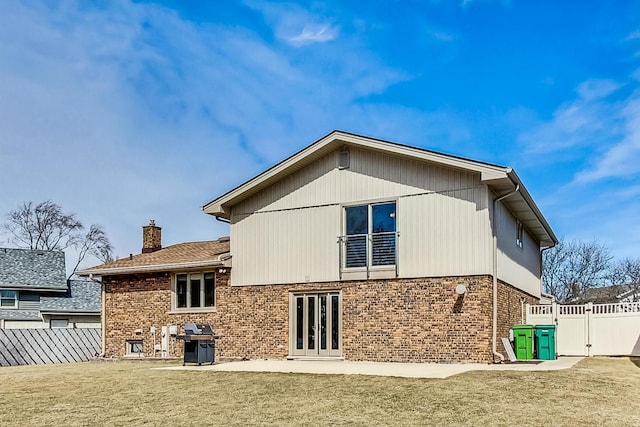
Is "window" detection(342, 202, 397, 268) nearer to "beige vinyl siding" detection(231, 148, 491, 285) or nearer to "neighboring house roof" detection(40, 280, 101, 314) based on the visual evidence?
"beige vinyl siding" detection(231, 148, 491, 285)

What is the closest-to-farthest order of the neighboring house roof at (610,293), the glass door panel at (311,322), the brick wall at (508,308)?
1. the brick wall at (508,308)
2. the glass door panel at (311,322)
3. the neighboring house roof at (610,293)

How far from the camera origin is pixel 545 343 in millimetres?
16688

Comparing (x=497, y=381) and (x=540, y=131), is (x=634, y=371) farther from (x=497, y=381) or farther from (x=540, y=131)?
(x=540, y=131)

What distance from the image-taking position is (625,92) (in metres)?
19.0

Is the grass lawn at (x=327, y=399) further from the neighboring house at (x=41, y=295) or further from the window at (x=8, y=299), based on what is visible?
the window at (x=8, y=299)

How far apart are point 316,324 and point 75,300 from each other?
22.0 meters

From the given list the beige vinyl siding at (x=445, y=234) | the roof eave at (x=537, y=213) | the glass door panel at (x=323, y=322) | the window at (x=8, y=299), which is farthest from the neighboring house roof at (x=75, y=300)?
the roof eave at (x=537, y=213)

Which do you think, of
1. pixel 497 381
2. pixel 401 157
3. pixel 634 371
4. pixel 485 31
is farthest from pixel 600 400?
Result: pixel 485 31

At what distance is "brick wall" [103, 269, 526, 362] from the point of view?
50.0ft

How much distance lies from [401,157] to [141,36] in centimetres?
771

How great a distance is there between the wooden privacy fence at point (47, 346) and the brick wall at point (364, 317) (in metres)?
1.73

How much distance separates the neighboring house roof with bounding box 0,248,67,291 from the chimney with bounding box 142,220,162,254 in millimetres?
14388

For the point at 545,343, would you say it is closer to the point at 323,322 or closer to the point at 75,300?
the point at 323,322

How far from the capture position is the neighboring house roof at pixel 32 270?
33.9 meters
